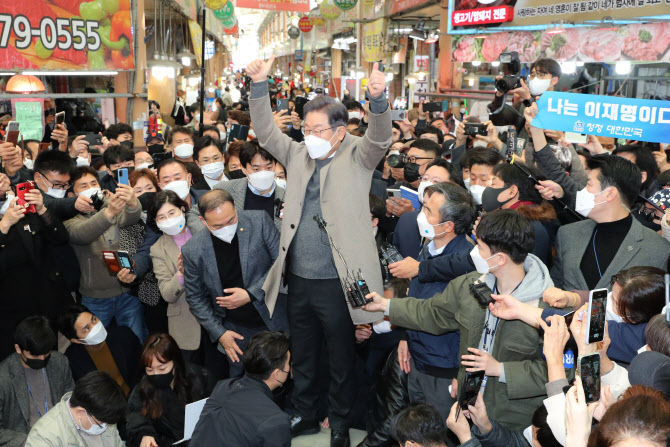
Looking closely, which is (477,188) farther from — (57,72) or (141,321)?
(57,72)

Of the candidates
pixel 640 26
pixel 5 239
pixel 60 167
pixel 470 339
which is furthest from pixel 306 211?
pixel 640 26

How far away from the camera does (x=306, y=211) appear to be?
3482mm

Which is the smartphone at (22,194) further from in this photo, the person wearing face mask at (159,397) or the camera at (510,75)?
the camera at (510,75)

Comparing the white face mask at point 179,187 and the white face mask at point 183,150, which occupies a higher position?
the white face mask at point 183,150

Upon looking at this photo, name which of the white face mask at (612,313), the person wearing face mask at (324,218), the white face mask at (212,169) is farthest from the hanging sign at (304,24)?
the white face mask at (612,313)

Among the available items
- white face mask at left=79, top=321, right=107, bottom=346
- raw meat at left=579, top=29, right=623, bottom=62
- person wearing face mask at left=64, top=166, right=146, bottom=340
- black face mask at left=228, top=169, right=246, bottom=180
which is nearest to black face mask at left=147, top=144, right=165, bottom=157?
black face mask at left=228, top=169, right=246, bottom=180

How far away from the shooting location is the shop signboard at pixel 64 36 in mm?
8086

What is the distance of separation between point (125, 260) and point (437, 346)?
7.25ft

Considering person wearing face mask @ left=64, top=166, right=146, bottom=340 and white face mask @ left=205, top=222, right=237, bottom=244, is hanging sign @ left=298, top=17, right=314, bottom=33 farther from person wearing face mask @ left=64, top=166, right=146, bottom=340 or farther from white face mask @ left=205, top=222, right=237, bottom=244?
white face mask @ left=205, top=222, right=237, bottom=244

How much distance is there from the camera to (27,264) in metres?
4.29

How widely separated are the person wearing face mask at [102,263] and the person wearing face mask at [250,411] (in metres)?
1.89

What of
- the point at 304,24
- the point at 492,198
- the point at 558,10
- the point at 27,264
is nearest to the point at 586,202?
the point at 492,198

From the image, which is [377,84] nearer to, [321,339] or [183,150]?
[321,339]

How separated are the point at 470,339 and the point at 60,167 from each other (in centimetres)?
354
